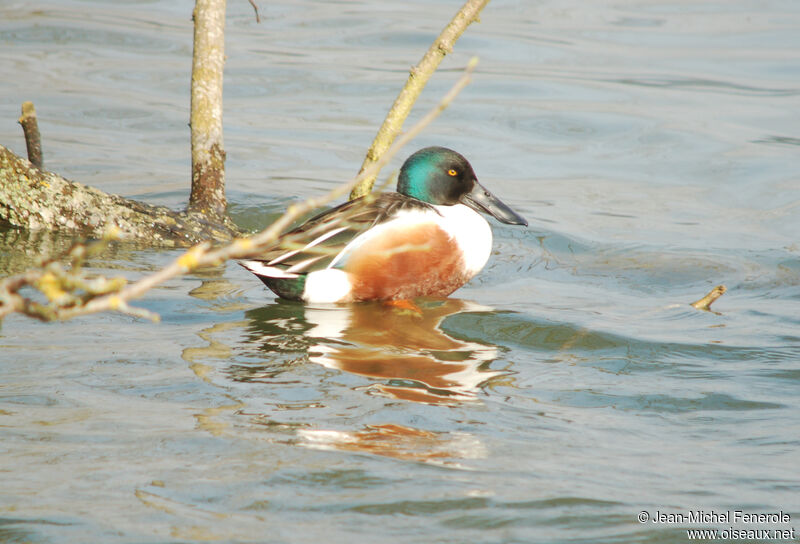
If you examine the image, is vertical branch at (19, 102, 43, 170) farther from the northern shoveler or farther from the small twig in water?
the small twig in water

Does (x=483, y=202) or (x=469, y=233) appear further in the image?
(x=483, y=202)

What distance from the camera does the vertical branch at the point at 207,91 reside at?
7.41 m

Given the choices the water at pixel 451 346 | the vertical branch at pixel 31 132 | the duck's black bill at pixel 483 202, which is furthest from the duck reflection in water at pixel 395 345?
the vertical branch at pixel 31 132

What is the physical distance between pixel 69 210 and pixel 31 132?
0.70 metres

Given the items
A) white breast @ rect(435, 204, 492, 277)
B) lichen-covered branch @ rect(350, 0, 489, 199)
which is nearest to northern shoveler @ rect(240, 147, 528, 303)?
white breast @ rect(435, 204, 492, 277)

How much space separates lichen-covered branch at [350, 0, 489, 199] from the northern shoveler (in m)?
0.89

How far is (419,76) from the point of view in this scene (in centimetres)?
716

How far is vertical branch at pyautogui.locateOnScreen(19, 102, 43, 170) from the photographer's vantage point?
7.45 metres

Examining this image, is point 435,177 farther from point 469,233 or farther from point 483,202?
point 469,233

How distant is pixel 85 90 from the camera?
41.2 ft

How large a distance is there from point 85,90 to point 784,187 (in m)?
→ 7.96

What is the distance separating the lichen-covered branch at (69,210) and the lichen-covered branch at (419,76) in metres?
1.31

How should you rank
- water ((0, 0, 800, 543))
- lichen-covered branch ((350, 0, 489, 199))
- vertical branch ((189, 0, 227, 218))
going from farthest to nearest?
vertical branch ((189, 0, 227, 218)), lichen-covered branch ((350, 0, 489, 199)), water ((0, 0, 800, 543))

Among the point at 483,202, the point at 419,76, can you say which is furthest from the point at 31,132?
the point at 483,202
